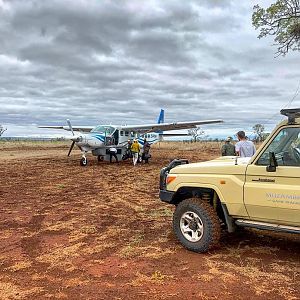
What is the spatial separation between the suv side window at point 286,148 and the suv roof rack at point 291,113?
0.13m

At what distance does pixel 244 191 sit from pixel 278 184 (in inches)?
20.1

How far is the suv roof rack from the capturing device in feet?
17.3

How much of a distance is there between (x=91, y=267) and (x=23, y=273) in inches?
35.2

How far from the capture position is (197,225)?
6215mm

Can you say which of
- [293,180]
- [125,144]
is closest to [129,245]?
[293,180]

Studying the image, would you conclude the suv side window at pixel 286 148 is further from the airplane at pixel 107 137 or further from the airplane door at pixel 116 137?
the airplane door at pixel 116 137

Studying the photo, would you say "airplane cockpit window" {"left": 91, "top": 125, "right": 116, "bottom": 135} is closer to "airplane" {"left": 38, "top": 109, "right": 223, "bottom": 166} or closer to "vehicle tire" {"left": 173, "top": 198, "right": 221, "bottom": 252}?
"airplane" {"left": 38, "top": 109, "right": 223, "bottom": 166}

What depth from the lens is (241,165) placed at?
18.7 feet

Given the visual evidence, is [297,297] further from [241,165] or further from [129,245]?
[129,245]

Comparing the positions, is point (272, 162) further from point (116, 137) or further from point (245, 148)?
point (116, 137)

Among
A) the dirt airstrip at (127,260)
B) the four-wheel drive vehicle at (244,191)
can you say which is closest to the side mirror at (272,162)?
the four-wheel drive vehicle at (244,191)

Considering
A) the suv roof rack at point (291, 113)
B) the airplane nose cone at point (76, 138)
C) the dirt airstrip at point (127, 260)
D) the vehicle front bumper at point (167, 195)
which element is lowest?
the dirt airstrip at point (127, 260)

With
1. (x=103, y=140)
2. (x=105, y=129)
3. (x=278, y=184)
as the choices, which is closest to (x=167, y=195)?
(x=278, y=184)

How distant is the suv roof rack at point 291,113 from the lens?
5.28 metres
